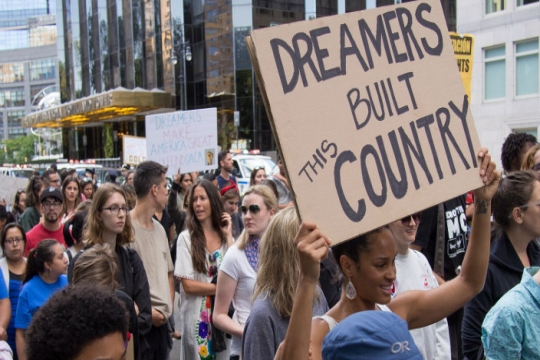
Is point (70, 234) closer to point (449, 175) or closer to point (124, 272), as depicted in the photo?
point (124, 272)

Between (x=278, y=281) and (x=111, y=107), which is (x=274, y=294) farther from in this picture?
(x=111, y=107)

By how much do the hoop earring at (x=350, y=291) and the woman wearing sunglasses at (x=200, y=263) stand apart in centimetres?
265

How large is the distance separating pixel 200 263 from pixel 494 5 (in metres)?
25.4

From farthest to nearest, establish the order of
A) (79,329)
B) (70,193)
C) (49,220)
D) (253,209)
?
(70,193)
(49,220)
(253,209)
(79,329)

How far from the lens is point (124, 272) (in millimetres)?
4617

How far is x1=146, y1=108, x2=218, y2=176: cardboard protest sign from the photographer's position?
31.8 ft

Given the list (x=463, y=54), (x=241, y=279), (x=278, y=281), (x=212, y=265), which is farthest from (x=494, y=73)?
(x=278, y=281)

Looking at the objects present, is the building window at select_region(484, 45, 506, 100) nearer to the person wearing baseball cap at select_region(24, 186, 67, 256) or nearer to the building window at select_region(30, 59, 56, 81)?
the person wearing baseball cap at select_region(24, 186, 67, 256)

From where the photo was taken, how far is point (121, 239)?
492cm

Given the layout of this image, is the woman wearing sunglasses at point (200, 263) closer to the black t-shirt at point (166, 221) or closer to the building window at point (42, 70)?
the black t-shirt at point (166, 221)

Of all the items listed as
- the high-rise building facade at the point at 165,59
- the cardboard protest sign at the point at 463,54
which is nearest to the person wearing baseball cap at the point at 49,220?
the cardboard protest sign at the point at 463,54

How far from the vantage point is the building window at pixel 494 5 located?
2673cm

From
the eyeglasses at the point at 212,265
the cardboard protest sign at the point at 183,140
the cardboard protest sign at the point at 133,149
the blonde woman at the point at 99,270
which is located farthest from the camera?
the cardboard protest sign at the point at 133,149

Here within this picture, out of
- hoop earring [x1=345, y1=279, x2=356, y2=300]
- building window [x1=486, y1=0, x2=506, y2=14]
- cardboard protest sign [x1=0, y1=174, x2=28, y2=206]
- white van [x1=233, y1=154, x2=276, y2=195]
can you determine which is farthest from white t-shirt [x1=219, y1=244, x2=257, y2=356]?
building window [x1=486, y1=0, x2=506, y2=14]
